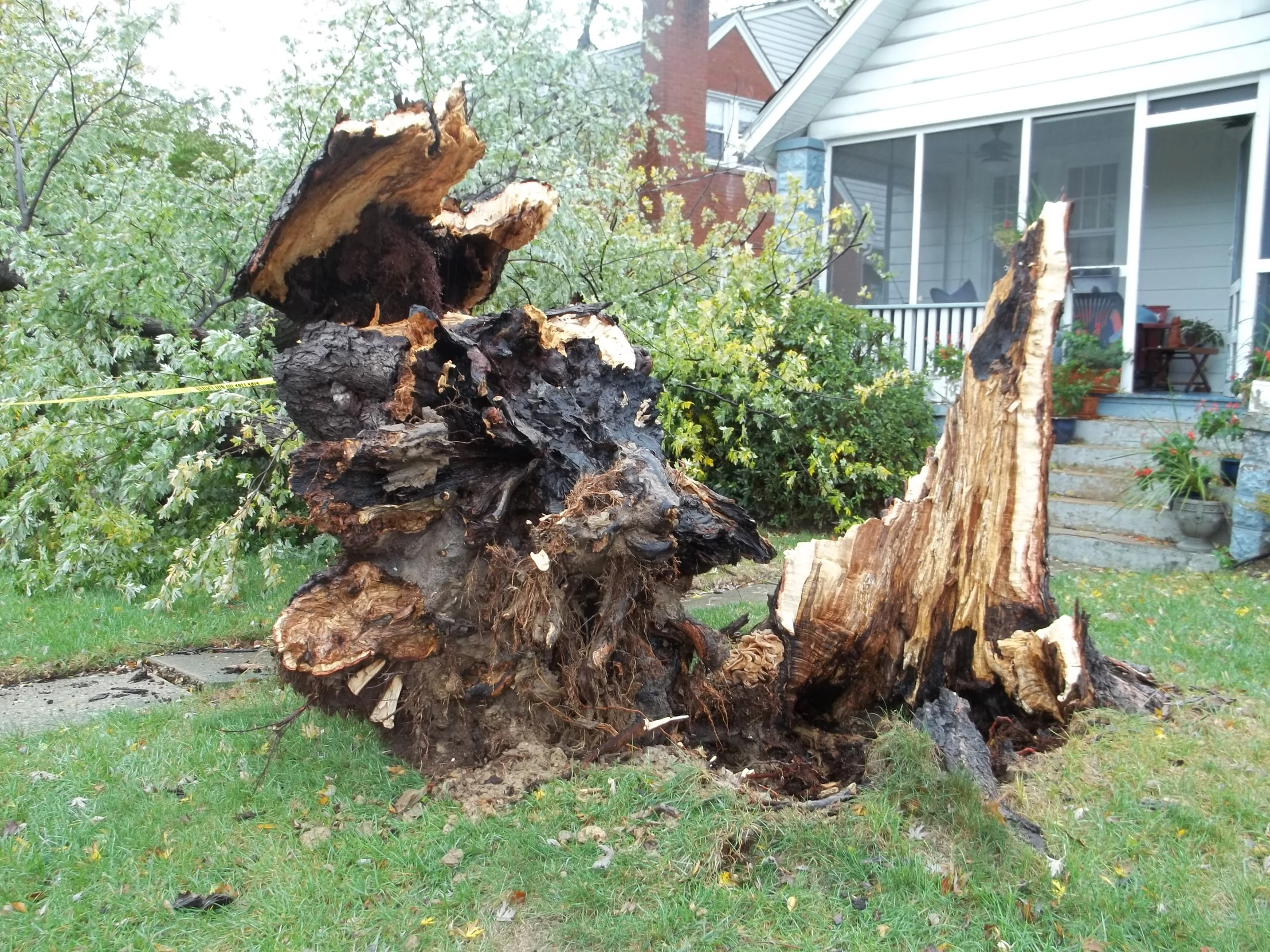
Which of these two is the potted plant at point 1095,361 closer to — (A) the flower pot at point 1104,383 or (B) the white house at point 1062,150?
(A) the flower pot at point 1104,383

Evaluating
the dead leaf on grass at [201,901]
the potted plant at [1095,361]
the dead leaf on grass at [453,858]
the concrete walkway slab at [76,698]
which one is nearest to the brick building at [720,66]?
the potted plant at [1095,361]

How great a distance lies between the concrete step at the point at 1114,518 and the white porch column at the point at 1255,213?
2.07 metres

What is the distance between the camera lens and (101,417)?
21.9ft

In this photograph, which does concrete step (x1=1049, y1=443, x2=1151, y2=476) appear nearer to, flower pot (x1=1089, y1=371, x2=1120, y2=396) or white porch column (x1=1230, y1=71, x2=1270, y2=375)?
flower pot (x1=1089, y1=371, x2=1120, y2=396)

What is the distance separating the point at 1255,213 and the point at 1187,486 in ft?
10.6

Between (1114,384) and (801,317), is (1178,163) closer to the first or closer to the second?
(1114,384)

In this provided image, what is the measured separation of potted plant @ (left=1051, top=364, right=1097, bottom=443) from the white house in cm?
79

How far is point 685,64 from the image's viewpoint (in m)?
22.1

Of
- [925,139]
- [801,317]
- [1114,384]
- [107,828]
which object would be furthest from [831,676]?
[925,139]

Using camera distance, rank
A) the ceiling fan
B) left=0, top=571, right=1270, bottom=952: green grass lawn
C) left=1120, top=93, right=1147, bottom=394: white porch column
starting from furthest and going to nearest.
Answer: the ceiling fan < left=1120, top=93, right=1147, bottom=394: white porch column < left=0, top=571, right=1270, bottom=952: green grass lawn

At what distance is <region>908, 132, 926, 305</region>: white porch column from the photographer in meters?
12.1

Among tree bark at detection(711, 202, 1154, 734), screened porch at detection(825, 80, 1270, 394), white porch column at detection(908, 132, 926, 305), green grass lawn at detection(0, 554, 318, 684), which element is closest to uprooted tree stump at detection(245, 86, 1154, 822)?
tree bark at detection(711, 202, 1154, 734)

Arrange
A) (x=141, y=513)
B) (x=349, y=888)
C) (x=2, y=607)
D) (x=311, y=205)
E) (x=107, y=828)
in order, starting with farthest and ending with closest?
(x=141, y=513), (x=2, y=607), (x=311, y=205), (x=107, y=828), (x=349, y=888)

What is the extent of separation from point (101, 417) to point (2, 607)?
129 centimetres
